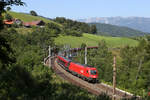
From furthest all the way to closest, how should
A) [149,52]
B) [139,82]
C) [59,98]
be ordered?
1. [149,52]
2. [139,82]
3. [59,98]

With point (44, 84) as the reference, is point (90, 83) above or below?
below

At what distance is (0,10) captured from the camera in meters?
12.6

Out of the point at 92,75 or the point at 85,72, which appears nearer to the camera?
the point at 92,75

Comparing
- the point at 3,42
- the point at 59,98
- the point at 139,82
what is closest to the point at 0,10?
the point at 3,42

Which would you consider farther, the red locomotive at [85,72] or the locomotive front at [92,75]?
the red locomotive at [85,72]

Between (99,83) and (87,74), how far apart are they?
107 inches

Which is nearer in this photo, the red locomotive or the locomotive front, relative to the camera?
the locomotive front

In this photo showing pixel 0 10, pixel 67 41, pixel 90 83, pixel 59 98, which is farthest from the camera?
pixel 67 41

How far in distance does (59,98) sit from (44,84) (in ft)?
16.6

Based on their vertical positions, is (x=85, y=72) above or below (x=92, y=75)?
above

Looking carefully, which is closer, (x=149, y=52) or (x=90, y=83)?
(x=90, y=83)

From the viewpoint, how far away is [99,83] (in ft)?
113

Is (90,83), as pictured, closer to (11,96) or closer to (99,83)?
(99,83)

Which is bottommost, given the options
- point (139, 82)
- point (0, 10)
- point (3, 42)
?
point (139, 82)
